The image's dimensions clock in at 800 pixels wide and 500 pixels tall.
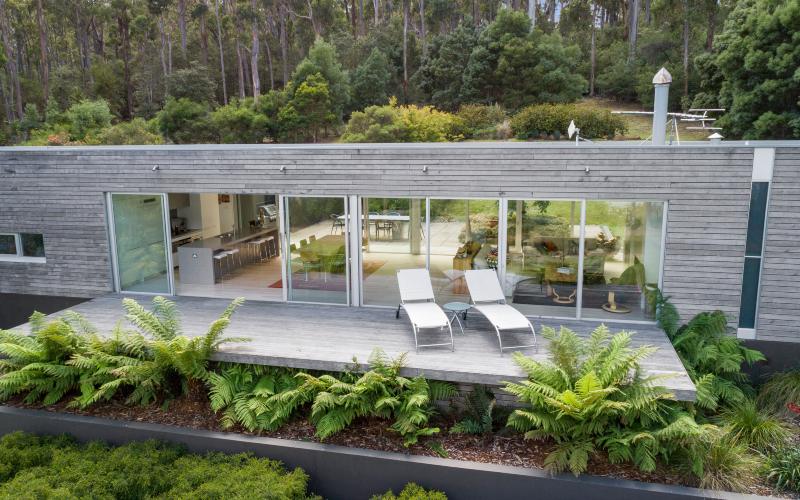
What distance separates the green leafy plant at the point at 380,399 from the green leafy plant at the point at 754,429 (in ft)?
11.0

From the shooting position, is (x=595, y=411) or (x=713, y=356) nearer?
(x=595, y=411)

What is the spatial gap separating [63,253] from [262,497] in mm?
7512

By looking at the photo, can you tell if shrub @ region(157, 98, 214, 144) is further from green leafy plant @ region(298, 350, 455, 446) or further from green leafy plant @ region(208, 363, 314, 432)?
green leafy plant @ region(298, 350, 455, 446)

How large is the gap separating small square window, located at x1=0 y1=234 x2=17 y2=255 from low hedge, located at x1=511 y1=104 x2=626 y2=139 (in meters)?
21.0

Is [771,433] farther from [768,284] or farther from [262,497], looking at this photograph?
[262,497]

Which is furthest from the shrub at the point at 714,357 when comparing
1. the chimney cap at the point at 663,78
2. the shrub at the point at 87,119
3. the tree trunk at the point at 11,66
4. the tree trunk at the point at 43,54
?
the tree trunk at the point at 11,66

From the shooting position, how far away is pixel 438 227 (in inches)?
371

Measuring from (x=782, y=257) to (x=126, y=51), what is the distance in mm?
45817

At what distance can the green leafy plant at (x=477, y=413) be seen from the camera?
672 cm

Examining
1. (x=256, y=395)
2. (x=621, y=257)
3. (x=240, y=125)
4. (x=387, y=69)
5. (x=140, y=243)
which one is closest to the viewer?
(x=256, y=395)

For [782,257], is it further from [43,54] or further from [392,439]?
[43,54]

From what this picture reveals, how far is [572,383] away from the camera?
21.4 feet

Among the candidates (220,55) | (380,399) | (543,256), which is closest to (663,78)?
(543,256)

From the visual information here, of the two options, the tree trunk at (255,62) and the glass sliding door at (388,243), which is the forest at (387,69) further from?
the glass sliding door at (388,243)
